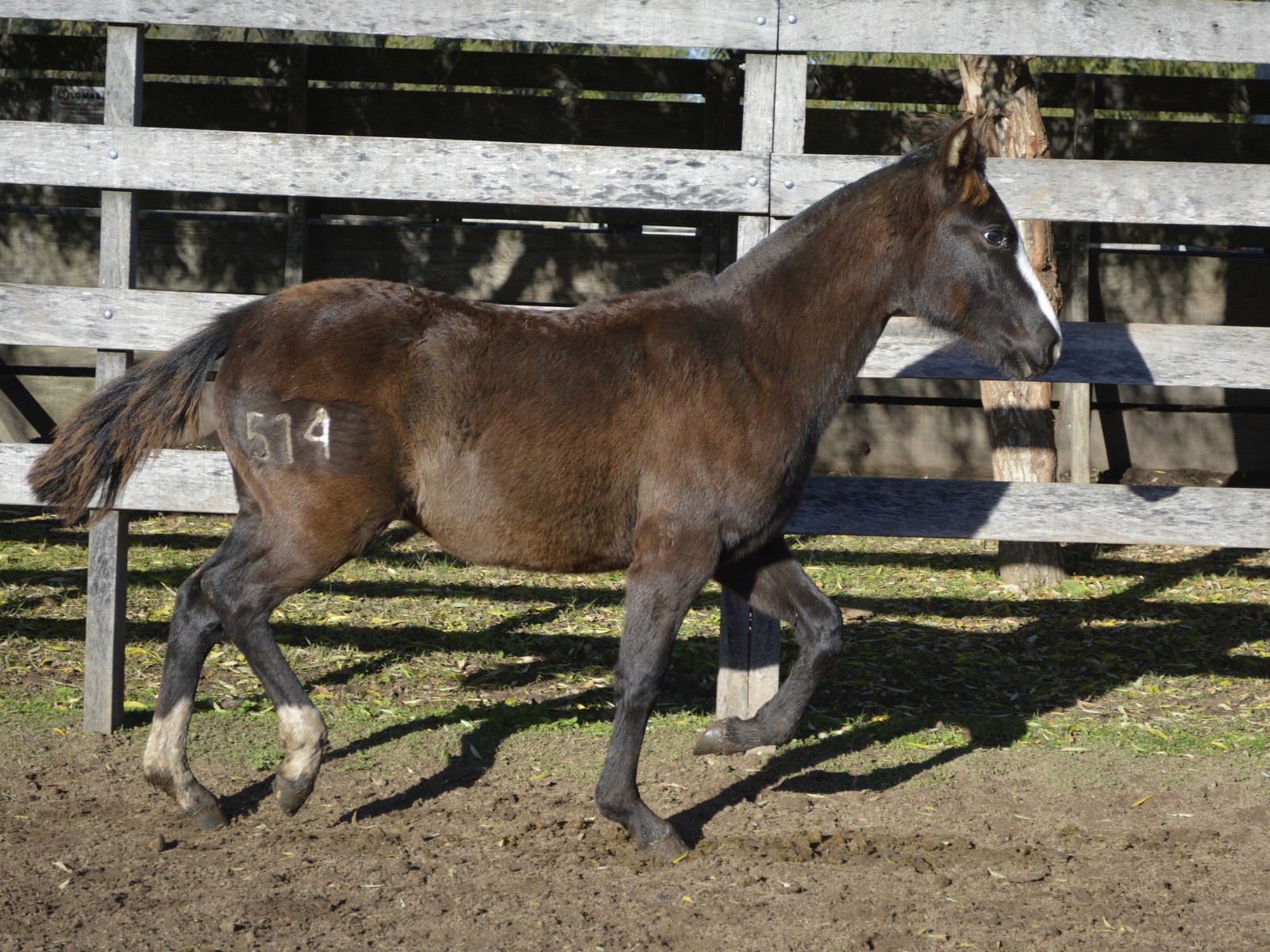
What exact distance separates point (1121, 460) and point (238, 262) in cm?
738

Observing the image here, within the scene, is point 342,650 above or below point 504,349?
below

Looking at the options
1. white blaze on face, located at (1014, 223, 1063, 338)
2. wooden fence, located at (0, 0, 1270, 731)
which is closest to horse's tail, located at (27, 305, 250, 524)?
wooden fence, located at (0, 0, 1270, 731)

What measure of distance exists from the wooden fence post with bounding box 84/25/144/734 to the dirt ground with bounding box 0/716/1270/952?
201 mm

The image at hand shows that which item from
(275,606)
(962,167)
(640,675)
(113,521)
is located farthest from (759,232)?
(113,521)

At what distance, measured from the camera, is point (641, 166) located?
4.70 metres

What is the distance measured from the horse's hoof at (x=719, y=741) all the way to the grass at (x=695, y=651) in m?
0.71

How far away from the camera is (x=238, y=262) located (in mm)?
9547

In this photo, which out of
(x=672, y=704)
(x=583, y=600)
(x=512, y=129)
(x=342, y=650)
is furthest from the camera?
(x=512, y=129)

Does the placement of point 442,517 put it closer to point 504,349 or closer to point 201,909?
point 504,349

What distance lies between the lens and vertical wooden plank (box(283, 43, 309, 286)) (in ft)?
29.9

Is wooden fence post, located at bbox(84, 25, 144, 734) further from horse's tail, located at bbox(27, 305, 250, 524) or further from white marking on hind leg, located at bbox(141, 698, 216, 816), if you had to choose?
white marking on hind leg, located at bbox(141, 698, 216, 816)

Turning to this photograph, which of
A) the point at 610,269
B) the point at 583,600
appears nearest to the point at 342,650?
the point at 583,600

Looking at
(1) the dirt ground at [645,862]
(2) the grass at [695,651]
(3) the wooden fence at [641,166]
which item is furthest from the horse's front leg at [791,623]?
(3) the wooden fence at [641,166]

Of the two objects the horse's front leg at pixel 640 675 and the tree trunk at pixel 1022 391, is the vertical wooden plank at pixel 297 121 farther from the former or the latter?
the horse's front leg at pixel 640 675
